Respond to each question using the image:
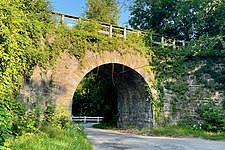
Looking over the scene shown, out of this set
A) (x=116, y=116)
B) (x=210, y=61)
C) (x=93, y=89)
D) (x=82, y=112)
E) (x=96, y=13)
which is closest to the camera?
(x=210, y=61)

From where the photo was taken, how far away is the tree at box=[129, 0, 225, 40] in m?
16.2

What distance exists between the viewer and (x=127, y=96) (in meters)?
15.7

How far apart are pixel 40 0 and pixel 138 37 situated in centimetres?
534

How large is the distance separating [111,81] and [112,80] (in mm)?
331

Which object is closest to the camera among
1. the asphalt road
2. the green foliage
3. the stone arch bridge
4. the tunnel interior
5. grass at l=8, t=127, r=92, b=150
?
grass at l=8, t=127, r=92, b=150

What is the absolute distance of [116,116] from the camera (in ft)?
55.1

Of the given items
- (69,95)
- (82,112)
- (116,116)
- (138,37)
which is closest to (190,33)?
(138,37)

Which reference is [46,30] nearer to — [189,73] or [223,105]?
[189,73]

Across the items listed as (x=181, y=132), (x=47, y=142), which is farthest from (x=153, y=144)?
(x=47, y=142)

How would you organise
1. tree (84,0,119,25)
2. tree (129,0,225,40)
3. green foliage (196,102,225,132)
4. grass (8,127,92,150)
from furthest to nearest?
tree (84,0,119,25) < tree (129,0,225,40) < green foliage (196,102,225,132) < grass (8,127,92,150)

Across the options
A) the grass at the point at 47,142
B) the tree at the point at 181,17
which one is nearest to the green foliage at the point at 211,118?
the tree at the point at 181,17

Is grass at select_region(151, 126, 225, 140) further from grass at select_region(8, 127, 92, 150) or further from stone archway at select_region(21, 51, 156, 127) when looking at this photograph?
grass at select_region(8, 127, 92, 150)

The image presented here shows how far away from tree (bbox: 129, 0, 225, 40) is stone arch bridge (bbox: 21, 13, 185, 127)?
3.71 meters

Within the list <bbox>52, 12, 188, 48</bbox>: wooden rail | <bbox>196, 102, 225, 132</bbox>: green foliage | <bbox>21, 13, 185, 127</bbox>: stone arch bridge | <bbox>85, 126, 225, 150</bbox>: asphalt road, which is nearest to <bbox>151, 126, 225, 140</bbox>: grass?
<bbox>196, 102, 225, 132</bbox>: green foliage
